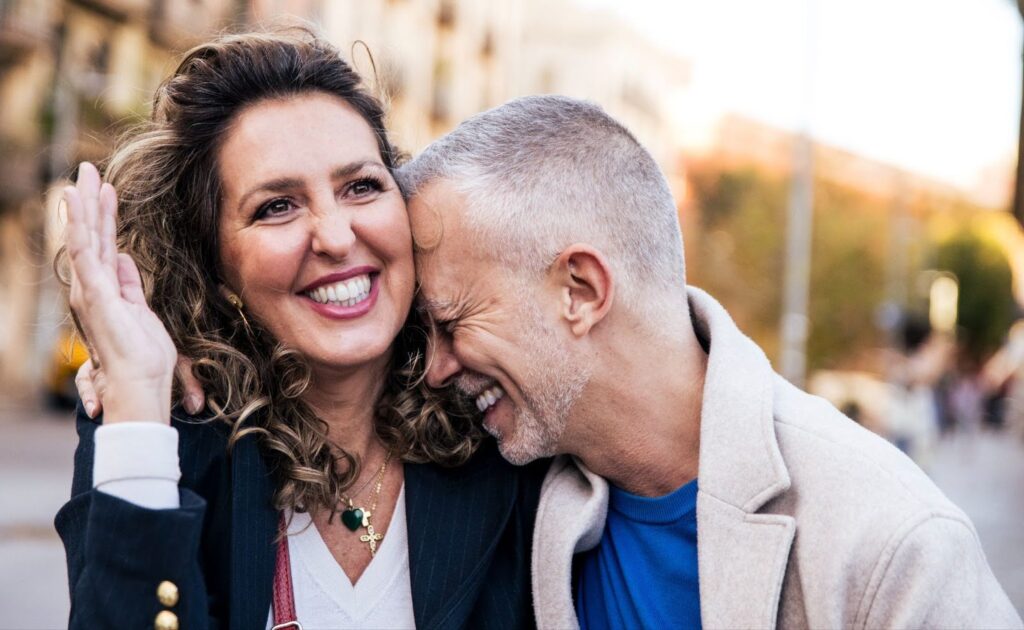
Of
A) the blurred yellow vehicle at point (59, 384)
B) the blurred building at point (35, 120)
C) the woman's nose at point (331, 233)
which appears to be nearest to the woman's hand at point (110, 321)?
the woman's nose at point (331, 233)

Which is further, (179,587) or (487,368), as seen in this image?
(487,368)

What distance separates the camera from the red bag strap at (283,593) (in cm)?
271

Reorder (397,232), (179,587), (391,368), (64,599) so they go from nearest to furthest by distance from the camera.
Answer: (179,587) → (397,232) → (391,368) → (64,599)

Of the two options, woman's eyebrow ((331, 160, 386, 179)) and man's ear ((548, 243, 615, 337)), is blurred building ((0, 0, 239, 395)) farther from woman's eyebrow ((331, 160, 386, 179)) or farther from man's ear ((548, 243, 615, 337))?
man's ear ((548, 243, 615, 337))

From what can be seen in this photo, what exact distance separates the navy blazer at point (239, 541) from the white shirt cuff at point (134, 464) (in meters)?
0.04

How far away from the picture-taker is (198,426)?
9.02ft

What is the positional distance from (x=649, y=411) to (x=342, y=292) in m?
0.85

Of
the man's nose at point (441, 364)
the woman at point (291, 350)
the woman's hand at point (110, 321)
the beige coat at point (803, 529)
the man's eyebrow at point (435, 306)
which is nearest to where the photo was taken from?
the beige coat at point (803, 529)

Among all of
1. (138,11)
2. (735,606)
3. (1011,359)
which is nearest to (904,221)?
(1011,359)

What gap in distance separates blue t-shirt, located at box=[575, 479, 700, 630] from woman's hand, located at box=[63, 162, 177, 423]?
1.22m

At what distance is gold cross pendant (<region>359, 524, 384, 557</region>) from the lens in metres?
2.97

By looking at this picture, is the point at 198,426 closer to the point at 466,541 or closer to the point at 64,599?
the point at 466,541

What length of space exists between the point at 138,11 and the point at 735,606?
100 feet

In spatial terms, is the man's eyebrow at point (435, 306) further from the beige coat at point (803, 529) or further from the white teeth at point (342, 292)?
the beige coat at point (803, 529)
